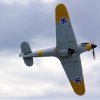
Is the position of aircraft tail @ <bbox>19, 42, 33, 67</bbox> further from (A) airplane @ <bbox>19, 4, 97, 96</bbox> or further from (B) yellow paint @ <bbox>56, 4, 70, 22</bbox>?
(B) yellow paint @ <bbox>56, 4, 70, 22</bbox>

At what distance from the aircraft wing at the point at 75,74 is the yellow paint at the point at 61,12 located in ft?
19.5

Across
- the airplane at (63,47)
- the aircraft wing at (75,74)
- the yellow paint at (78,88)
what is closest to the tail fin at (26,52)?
the airplane at (63,47)

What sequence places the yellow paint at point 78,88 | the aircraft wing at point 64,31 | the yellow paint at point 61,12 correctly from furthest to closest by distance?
the yellow paint at point 78,88 < the aircraft wing at point 64,31 < the yellow paint at point 61,12

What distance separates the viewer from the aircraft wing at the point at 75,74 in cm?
7250

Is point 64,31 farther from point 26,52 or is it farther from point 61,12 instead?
point 26,52

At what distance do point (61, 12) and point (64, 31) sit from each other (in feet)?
7.60

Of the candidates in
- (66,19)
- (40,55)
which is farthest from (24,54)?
(66,19)

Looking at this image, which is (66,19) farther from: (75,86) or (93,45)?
(75,86)

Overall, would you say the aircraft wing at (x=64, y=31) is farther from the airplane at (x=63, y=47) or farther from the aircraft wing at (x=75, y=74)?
the aircraft wing at (x=75, y=74)

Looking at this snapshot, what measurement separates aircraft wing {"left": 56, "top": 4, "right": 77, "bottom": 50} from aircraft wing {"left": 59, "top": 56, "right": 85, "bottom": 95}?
3160mm

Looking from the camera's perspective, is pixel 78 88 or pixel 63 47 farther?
pixel 78 88

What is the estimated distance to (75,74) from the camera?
73188mm

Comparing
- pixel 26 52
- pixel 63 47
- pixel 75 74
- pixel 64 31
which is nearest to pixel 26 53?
pixel 26 52

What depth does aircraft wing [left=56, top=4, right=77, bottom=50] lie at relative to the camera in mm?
69062
